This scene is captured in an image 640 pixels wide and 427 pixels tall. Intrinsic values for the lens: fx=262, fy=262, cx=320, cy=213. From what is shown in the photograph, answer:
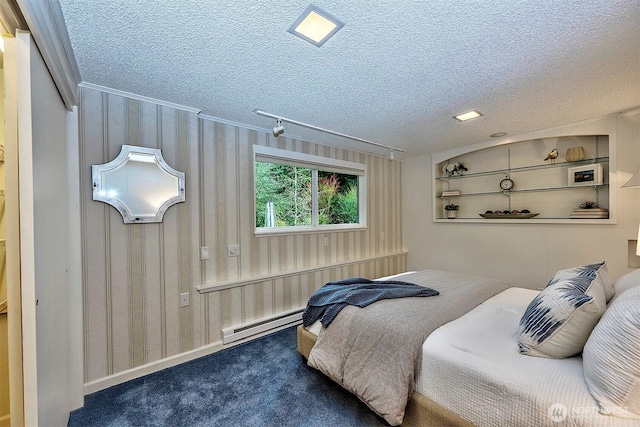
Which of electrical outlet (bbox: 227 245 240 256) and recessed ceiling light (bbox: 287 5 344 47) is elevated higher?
recessed ceiling light (bbox: 287 5 344 47)

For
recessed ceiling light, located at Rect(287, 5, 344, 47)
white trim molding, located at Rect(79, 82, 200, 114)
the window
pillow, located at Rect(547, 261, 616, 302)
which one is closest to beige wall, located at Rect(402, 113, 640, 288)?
the window

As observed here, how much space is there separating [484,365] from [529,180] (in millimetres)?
3035

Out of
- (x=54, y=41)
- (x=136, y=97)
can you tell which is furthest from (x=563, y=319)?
(x=136, y=97)

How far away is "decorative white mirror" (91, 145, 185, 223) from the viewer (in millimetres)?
2023

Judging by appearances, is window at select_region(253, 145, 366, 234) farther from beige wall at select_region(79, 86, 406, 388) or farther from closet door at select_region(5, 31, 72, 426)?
closet door at select_region(5, 31, 72, 426)

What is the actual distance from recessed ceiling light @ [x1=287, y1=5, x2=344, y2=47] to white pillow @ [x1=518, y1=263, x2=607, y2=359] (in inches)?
72.7

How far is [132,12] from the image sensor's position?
127cm

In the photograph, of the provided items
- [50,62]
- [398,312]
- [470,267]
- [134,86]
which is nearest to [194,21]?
[50,62]


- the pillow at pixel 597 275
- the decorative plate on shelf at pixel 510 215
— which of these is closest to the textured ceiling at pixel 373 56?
the decorative plate on shelf at pixel 510 215

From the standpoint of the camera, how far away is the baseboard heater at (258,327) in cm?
258

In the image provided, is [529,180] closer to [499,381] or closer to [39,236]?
[499,381]

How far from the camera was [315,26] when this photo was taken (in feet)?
4.50

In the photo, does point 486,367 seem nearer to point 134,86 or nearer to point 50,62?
point 50,62

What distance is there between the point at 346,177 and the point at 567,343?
307 centimetres
